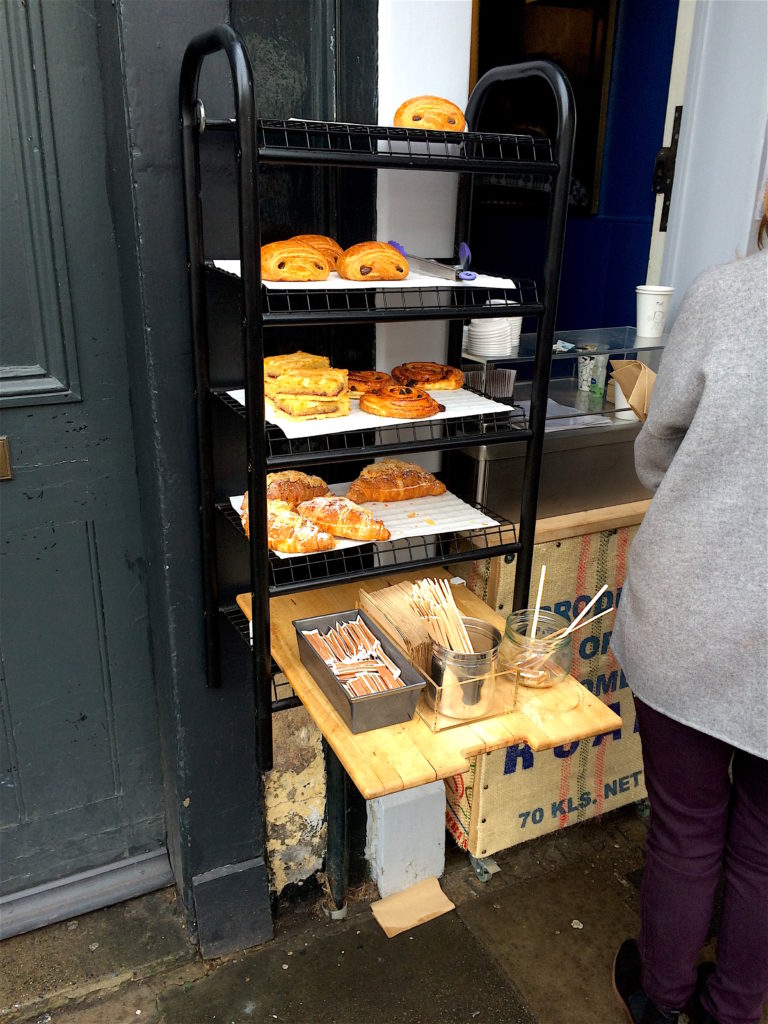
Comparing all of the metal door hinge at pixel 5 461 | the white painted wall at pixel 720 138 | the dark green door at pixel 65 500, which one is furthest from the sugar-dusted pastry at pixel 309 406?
the white painted wall at pixel 720 138

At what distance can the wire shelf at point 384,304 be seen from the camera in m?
1.41

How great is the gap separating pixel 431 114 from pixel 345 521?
2.71 ft

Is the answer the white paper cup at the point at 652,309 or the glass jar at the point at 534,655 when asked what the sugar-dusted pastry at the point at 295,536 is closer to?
the glass jar at the point at 534,655

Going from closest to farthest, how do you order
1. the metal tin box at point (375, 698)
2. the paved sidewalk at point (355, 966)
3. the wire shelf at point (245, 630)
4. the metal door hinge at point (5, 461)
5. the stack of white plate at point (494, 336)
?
the metal tin box at point (375, 698) → the wire shelf at point (245, 630) → the metal door hinge at point (5, 461) → the stack of white plate at point (494, 336) → the paved sidewalk at point (355, 966)

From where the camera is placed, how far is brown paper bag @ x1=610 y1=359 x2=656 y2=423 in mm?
1874

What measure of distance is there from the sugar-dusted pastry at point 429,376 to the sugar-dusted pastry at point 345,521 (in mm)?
343

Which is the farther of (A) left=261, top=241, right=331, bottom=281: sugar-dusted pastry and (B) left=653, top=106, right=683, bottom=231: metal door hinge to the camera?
(B) left=653, top=106, right=683, bottom=231: metal door hinge

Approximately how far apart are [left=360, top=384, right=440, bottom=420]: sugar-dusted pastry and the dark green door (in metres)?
0.64

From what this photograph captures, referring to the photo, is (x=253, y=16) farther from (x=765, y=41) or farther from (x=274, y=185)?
(x=765, y=41)

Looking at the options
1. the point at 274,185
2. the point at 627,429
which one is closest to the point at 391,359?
the point at 274,185

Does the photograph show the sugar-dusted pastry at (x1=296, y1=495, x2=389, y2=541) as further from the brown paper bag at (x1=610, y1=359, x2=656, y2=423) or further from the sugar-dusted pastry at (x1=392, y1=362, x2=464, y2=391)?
the brown paper bag at (x1=610, y1=359, x2=656, y2=423)

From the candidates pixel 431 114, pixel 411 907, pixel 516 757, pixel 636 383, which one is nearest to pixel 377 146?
pixel 431 114

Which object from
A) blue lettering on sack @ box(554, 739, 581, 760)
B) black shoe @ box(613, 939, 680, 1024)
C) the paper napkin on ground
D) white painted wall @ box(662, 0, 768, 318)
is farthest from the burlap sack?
white painted wall @ box(662, 0, 768, 318)

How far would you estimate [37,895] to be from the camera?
2.21 m
